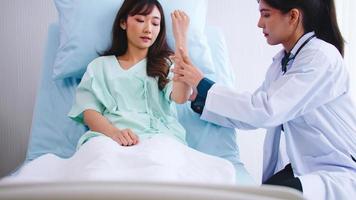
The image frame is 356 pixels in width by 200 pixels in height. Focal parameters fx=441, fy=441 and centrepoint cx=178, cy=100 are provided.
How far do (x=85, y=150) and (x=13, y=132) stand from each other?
3.75 ft

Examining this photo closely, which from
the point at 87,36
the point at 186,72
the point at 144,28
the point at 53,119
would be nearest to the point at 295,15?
the point at 186,72

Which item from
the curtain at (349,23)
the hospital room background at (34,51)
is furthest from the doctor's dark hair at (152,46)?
the curtain at (349,23)

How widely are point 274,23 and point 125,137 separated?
569mm

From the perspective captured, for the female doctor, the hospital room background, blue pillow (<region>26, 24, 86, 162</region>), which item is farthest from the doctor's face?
the hospital room background

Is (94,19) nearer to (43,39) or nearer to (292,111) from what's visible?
(43,39)

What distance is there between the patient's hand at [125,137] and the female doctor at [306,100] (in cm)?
24

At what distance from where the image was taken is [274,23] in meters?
1.35

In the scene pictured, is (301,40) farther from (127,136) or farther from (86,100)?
(86,100)

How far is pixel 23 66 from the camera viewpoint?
216 cm

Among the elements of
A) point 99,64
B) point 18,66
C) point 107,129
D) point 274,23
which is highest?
point 274,23

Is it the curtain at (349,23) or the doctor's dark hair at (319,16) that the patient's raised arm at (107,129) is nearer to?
the doctor's dark hair at (319,16)

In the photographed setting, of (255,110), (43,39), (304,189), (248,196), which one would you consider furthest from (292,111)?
(43,39)

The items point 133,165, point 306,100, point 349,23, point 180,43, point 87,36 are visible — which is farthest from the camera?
point 349,23

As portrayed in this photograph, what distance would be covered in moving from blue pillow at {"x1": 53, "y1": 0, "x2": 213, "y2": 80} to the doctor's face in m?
0.34
